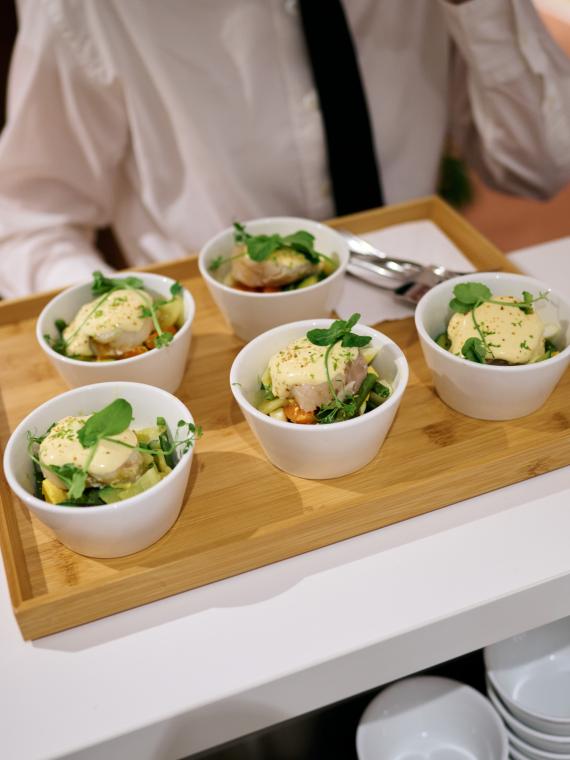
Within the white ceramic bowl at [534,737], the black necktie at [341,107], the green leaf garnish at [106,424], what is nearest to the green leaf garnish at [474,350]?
the green leaf garnish at [106,424]

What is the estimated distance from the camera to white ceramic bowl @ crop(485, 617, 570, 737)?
4.18ft

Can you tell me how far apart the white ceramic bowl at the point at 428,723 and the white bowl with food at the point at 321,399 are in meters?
0.53

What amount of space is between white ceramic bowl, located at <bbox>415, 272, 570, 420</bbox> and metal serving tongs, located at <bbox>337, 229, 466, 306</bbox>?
19 cm

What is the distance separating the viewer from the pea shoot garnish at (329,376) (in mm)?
1053

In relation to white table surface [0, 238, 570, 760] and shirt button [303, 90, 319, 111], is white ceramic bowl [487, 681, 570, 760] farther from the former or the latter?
shirt button [303, 90, 319, 111]

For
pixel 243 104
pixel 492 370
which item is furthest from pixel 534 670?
pixel 243 104

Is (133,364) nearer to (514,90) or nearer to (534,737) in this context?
(534,737)

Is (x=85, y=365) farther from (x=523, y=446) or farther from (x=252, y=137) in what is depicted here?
(x=252, y=137)

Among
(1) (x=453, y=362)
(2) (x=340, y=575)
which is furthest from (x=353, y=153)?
(2) (x=340, y=575)

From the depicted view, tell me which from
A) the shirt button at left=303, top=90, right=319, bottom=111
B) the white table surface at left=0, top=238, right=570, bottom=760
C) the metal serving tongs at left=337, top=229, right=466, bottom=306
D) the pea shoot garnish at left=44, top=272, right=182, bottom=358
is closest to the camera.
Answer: the white table surface at left=0, top=238, right=570, bottom=760

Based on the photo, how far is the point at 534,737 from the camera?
3.96 ft

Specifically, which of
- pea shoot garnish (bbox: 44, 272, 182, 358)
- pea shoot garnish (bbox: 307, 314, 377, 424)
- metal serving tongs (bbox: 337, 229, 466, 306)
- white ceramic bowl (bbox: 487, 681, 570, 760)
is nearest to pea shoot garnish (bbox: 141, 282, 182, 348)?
pea shoot garnish (bbox: 44, 272, 182, 358)

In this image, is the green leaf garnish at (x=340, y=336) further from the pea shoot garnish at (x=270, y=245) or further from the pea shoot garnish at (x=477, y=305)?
the pea shoot garnish at (x=270, y=245)

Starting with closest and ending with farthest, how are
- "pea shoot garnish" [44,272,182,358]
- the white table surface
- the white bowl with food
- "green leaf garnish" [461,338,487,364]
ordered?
the white table surface, the white bowl with food, "green leaf garnish" [461,338,487,364], "pea shoot garnish" [44,272,182,358]
